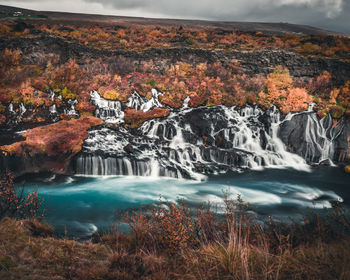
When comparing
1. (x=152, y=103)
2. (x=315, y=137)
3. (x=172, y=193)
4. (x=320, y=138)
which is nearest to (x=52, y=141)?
(x=172, y=193)

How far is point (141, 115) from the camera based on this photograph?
17.0m

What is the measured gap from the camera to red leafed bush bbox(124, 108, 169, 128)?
16.8 meters

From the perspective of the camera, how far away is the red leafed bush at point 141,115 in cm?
1677

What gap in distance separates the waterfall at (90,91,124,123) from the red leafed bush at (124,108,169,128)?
583mm

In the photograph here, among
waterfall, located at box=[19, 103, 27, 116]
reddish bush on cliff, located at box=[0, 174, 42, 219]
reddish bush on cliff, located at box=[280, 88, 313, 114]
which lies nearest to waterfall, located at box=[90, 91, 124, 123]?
waterfall, located at box=[19, 103, 27, 116]

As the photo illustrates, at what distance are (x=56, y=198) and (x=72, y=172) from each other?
257cm

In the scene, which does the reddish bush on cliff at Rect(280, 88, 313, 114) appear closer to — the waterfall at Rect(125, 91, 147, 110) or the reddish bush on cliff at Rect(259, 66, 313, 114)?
the reddish bush on cliff at Rect(259, 66, 313, 114)

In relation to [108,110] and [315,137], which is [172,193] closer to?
[108,110]

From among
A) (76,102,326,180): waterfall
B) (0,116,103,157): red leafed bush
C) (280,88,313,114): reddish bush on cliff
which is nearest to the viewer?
(0,116,103,157): red leafed bush

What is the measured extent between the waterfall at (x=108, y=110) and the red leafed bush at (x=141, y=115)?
583 mm

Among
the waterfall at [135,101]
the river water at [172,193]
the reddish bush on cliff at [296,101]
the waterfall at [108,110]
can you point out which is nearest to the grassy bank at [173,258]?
the river water at [172,193]

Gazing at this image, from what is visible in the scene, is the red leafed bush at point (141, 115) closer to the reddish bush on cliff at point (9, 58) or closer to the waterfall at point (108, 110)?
the waterfall at point (108, 110)

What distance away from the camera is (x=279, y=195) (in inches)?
429

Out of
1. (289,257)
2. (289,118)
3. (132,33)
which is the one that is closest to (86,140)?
(289,257)
